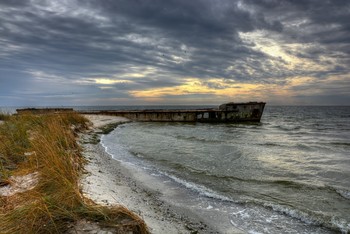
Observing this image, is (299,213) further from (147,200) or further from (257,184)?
(147,200)

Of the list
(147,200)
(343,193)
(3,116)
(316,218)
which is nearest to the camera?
(316,218)

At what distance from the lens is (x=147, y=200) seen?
5.94 m

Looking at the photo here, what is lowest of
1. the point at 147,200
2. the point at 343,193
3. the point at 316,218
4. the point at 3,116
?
the point at 343,193

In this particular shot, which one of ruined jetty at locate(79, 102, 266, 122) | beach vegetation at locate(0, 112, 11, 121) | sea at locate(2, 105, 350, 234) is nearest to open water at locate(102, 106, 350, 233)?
sea at locate(2, 105, 350, 234)

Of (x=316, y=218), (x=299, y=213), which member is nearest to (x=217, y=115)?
(x=299, y=213)

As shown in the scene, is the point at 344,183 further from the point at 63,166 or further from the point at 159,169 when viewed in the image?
the point at 63,166

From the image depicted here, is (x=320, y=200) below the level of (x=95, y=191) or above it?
below

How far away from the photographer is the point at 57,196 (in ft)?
12.9

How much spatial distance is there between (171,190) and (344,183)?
531 centimetres

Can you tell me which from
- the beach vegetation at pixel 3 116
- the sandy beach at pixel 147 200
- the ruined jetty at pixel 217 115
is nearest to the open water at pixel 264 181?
the sandy beach at pixel 147 200

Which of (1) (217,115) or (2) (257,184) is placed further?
(1) (217,115)

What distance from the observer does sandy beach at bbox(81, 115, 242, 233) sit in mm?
4654

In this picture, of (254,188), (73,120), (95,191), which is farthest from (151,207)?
(73,120)

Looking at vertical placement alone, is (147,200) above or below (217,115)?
below
